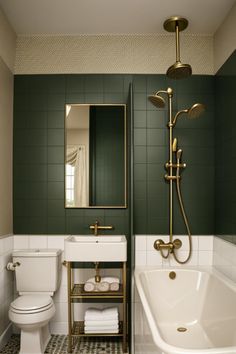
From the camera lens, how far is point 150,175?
114 inches

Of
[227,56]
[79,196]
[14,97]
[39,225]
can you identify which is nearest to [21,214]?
[39,225]

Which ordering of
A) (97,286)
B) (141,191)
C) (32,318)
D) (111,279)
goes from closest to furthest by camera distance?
(32,318), (97,286), (111,279), (141,191)

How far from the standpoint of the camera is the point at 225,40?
8.73ft

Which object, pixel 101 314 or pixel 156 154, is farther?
pixel 156 154

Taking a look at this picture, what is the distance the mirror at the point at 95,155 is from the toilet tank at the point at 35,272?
0.53 metres

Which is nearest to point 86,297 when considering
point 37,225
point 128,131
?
point 37,225

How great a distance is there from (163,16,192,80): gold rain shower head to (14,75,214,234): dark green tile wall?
42cm

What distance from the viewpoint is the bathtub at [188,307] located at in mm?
2090

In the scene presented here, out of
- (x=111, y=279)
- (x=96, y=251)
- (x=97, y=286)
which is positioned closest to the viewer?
(x=96, y=251)

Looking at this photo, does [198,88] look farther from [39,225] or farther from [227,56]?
[39,225]

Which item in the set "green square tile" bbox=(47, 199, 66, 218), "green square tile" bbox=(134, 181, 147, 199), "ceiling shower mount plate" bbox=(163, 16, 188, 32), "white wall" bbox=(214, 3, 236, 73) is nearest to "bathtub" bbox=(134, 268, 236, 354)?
"green square tile" bbox=(134, 181, 147, 199)

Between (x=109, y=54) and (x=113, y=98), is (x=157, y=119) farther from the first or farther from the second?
(x=109, y=54)

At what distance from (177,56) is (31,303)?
2351 mm

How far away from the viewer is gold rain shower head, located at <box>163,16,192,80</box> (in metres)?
2.40
